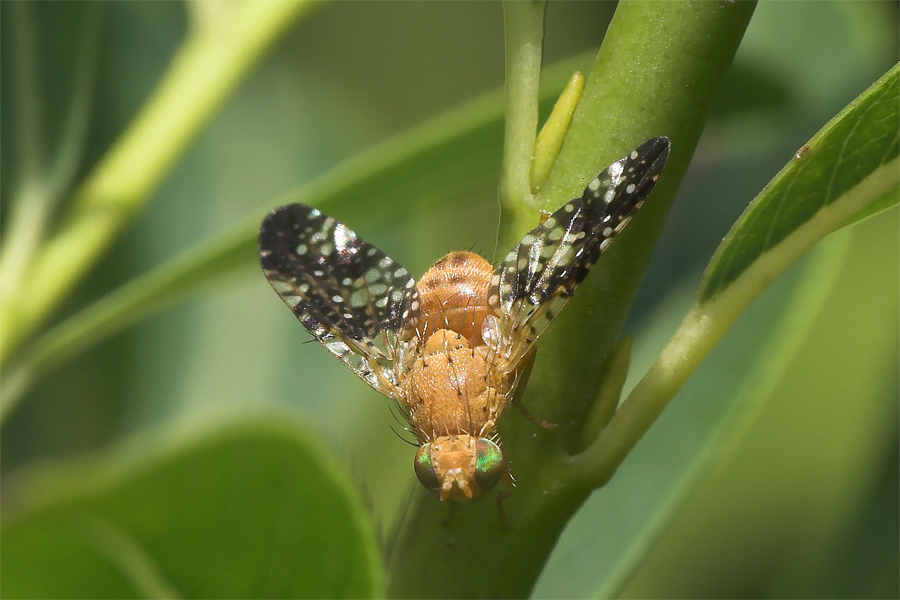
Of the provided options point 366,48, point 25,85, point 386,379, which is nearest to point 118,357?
point 25,85

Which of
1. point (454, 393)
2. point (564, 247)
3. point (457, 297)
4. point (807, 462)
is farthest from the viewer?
point (807, 462)

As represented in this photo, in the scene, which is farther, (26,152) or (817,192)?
(26,152)

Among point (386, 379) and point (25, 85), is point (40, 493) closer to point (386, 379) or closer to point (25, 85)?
point (386, 379)

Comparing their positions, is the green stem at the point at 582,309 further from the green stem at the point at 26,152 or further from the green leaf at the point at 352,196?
the green stem at the point at 26,152

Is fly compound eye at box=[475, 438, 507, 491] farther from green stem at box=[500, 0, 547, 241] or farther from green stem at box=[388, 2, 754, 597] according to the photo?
green stem at box=[500, 0, 547, 241]

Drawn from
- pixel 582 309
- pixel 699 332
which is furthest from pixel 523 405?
pixel 699 332

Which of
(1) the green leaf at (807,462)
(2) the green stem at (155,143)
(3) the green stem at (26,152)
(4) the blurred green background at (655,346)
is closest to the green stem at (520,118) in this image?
(4) the blurred green background at (655,346)

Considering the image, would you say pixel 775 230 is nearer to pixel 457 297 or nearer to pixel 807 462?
pixel 457 297
